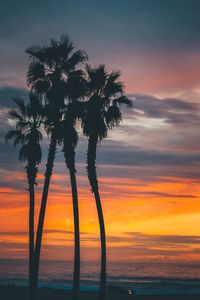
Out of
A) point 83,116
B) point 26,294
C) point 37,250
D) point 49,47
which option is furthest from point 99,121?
point 26,294

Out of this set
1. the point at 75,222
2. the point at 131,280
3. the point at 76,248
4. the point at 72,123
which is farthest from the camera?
the point at 131,280

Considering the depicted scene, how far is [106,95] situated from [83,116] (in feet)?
6.48

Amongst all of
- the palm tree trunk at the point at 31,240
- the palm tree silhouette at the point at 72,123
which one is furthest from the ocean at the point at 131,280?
the palm tree silhouette at the point at 72,123

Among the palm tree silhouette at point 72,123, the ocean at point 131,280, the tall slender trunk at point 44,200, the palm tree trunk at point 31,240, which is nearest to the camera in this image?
the tall slender trunk at point 44,200

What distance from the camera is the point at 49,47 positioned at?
112 feet

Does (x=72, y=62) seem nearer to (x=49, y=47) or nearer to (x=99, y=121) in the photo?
(x=49, y=47)

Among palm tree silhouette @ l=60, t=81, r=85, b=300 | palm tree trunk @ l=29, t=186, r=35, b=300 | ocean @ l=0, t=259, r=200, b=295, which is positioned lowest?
ocean @ l=0, t=259, r=200, b=295

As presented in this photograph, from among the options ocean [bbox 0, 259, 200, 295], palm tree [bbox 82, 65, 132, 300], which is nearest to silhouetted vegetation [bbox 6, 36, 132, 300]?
palm tree [bbox 82, 65, 132, 300]

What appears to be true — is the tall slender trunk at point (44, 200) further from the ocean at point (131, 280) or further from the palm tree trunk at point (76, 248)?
the ocean at point (131, 280)

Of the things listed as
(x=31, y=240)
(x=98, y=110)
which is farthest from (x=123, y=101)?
(x=31, y=240)

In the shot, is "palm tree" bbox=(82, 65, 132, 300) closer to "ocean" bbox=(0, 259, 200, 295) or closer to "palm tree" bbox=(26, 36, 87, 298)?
"palm tree" bbox=(26, 36, 87, 298)

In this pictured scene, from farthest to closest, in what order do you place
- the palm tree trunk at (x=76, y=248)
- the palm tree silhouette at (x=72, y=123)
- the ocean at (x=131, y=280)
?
the ocean at (x=131, y=280), the palm tree silhouette at (x=72, y=123), the palm tree trunk at (x=76, y=248)

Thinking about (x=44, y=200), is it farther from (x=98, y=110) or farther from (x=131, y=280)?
(x=131, y=280)

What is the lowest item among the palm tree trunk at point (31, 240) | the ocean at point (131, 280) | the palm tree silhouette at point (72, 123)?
the ocean at point (131, 280)
